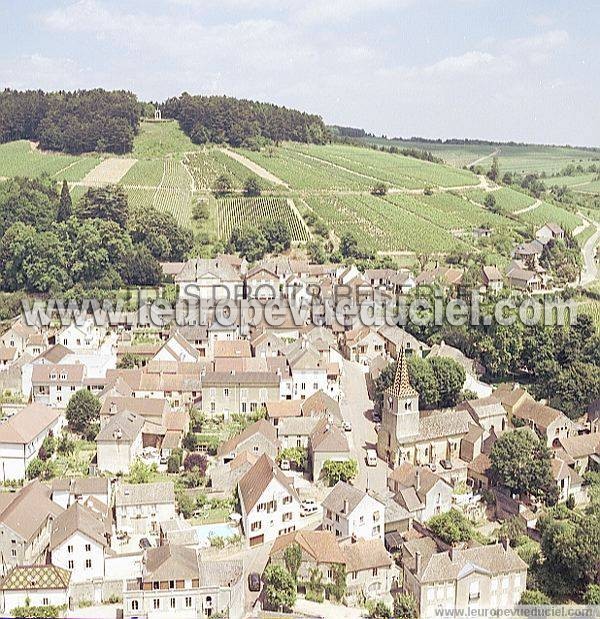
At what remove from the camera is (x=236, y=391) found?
37.9m

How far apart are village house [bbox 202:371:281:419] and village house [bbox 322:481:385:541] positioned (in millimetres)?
10648

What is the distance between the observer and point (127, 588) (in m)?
24.0

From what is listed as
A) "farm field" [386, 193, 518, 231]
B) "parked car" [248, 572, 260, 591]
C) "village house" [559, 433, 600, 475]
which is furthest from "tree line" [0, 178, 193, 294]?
"parked car" [248, 572, 260, 591]

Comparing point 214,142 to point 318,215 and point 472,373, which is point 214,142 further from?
point 472,373

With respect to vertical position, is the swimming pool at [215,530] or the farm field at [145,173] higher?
the farm field at [145,173]

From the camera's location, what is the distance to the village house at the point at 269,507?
91.6 feet

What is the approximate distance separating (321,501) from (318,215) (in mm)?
47031

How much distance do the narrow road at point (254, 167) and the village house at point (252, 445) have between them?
52852 mm

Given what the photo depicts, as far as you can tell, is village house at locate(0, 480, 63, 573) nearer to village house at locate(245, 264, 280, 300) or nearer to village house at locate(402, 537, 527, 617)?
village house at locate(402, 537, 527, 617)

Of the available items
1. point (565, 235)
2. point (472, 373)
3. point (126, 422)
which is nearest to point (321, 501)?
point (126, 422)

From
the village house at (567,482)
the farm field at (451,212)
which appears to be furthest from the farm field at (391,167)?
the village house at (567,482)

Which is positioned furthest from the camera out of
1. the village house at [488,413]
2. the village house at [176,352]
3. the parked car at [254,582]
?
the village house at [176,352]

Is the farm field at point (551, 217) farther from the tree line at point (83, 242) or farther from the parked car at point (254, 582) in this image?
the parked car at point (254, 582)

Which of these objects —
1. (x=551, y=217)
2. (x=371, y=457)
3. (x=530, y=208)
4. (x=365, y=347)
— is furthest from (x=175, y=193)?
(x=371, y=457)
